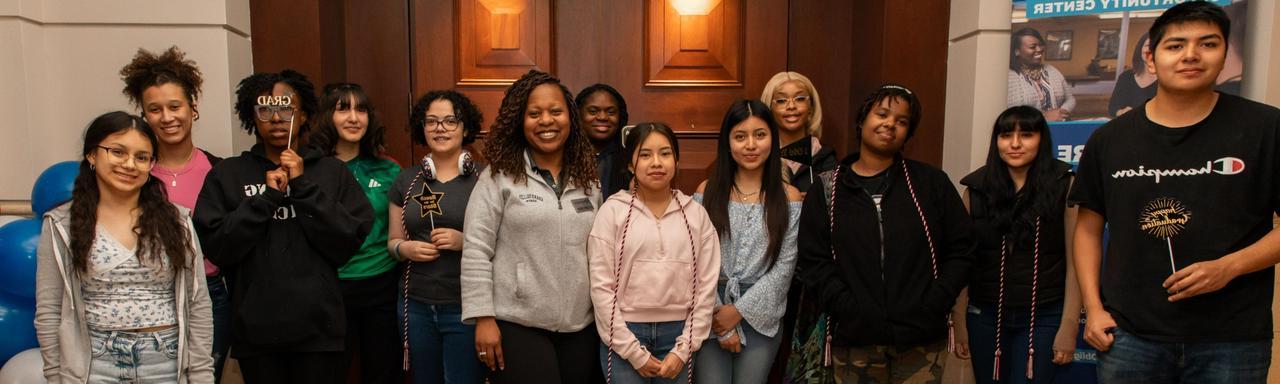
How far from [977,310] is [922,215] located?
1.46 feet

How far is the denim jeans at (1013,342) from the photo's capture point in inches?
99.7

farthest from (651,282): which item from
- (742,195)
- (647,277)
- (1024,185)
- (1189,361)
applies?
(1189,361)

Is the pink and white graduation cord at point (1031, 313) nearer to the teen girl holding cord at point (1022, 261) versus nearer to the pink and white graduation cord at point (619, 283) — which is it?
the teen girl holding cord at point (1022, 261)

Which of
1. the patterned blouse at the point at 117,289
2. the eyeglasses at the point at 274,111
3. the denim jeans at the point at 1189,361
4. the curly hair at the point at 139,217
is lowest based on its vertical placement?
the denim jeans at the point at 1189,361

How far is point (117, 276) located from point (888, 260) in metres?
2.21

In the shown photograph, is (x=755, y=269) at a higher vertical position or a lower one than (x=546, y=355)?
higher

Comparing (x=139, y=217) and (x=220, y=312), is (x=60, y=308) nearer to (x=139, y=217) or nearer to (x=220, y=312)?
(x=139, y=217)

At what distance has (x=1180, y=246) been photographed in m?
1.99

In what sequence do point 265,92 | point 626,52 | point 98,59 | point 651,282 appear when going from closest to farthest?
1. point 651,282
2. point 265,92
3. point 98,59
4. point 626,52

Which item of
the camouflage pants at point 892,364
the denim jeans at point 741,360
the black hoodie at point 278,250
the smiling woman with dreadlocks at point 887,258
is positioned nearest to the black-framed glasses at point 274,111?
the black hoodie at point 278,250

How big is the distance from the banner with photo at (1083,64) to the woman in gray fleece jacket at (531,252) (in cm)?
180

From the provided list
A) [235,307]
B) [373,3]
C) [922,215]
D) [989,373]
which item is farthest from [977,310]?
[373,3]

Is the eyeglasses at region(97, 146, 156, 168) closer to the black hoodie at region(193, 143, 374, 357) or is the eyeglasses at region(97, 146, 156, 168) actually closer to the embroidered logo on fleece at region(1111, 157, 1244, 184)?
the black hoodie at region(193, 143, 374, 357)

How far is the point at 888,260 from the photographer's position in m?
2.43
